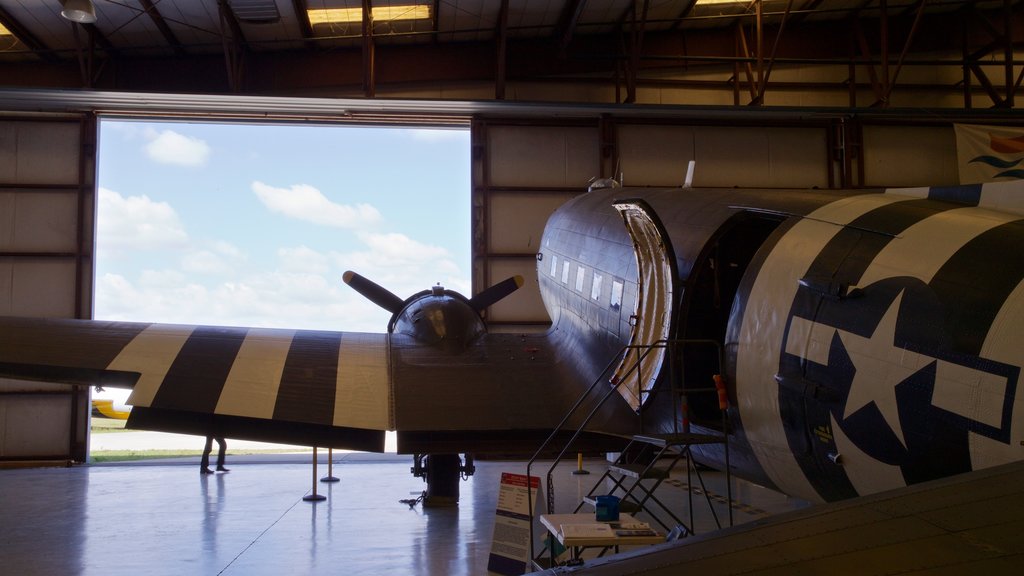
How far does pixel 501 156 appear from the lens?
64.0ft

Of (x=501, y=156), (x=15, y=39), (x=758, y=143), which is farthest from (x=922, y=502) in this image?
(x=15, y=39)

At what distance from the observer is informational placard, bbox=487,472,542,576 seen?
285 inches

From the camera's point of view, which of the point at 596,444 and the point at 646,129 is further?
the point at 646,129

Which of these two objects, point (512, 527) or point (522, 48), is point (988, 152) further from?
point (512, 527)

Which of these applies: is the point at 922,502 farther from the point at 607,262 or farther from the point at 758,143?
the point at 758,143

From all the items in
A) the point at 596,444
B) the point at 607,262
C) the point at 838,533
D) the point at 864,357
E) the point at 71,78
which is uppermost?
the point at 71,78

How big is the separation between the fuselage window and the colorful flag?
11872mm

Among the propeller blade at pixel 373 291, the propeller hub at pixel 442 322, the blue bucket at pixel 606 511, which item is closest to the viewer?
the blue bucket at pixel 606 511

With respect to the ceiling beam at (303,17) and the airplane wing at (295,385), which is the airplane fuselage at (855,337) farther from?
the ceiling beam at (303,17)

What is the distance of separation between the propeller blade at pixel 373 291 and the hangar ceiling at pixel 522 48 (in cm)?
444

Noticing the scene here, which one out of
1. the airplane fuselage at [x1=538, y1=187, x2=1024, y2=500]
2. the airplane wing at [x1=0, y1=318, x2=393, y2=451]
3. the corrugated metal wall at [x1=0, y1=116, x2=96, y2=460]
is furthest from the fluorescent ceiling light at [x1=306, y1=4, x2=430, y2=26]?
the airplane fuselage at [x1=538, y1=187, x2=1024, y2=500]

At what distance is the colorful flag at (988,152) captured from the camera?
57.1 feet

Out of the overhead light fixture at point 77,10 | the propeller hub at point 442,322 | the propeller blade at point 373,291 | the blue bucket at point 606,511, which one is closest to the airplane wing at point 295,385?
the propeller hub at point 442,322

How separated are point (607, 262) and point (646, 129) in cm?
1055
